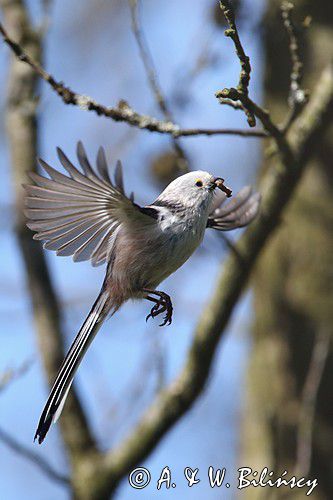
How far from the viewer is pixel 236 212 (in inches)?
97.7

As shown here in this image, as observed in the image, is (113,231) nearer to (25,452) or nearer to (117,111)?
(117,111)

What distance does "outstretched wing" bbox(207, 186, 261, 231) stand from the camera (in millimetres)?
2420

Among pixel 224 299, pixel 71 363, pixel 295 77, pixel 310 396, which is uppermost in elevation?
pixel 295 77

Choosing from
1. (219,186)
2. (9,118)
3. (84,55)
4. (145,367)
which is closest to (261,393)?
(145,367)

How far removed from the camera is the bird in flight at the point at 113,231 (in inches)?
75.3

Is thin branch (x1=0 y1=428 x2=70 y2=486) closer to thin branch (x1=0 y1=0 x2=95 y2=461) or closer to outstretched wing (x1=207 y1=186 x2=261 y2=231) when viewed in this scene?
thin branch (x1=0 y1=0 x2=95 y2=461)

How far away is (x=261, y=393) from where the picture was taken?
378 cm

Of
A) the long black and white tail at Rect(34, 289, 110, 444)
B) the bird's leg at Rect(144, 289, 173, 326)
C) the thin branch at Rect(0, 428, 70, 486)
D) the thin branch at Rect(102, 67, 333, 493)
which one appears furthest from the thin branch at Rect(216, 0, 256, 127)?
the thin branch at Rect(0, 428, 70, 486)

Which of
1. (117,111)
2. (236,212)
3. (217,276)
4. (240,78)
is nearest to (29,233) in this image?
(217,276)

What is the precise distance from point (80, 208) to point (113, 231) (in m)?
0.15

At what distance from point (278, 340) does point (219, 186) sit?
1915mm

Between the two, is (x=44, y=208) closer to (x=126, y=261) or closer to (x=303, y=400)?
(x=126, y=261)

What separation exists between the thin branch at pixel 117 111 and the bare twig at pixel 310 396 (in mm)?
1415

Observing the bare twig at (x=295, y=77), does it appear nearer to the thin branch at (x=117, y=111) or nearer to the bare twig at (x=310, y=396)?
the thin branch at (x=117, y=111)
